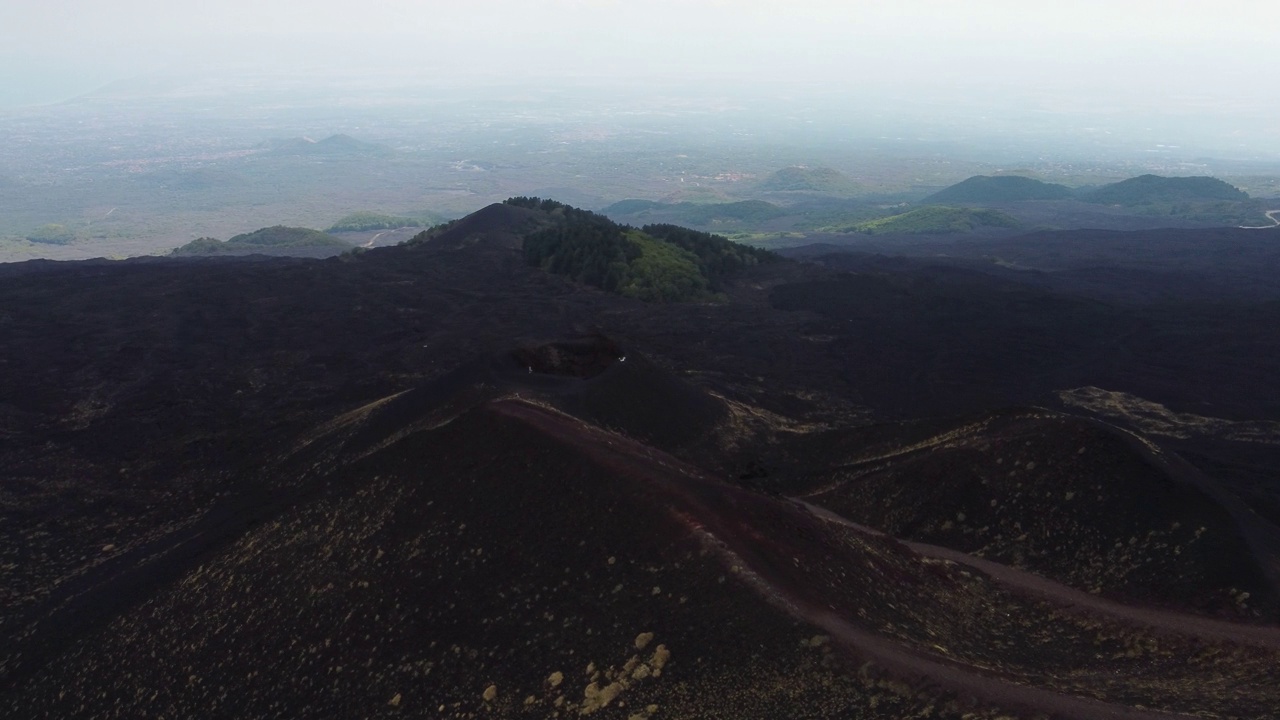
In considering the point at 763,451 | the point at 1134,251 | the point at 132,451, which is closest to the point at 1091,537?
the point at 763,451

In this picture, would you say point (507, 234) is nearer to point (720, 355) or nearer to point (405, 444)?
point (720, 355)

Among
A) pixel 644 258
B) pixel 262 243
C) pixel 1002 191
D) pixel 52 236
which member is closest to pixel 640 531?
pixel 644 258

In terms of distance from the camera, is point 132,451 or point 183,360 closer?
point 132,451

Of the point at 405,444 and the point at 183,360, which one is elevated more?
the point at 405,444

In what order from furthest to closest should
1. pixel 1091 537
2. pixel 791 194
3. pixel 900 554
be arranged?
1. pixel 791 194
2. pixel 1091 537
3. pixel 900 554

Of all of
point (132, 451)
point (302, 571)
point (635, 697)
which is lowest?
point (132, 451)

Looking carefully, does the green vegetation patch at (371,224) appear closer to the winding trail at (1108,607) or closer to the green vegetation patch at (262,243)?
the green vegetation patch at (262,243)

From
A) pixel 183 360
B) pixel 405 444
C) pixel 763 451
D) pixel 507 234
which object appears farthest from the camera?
pixel 507 234
